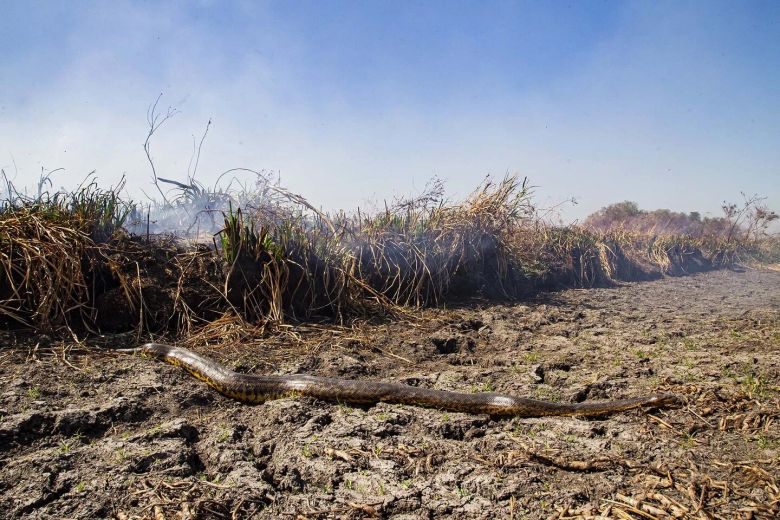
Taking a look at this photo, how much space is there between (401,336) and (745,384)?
3.89 m

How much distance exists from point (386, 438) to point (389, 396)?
816 millimetres

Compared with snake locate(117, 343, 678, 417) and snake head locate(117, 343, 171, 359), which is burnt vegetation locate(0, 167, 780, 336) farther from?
snake locate(117, 343, 678, 417)

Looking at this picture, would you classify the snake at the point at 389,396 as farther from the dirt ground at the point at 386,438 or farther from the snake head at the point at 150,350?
the snake head at the point at 150,350

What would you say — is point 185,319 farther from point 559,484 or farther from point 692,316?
point 692,316

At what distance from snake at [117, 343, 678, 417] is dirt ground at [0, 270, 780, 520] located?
0.13 metres

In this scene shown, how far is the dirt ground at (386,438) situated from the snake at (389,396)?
0.44 ft

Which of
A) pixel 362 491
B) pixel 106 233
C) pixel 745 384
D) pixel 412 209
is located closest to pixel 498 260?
pixel 412 209

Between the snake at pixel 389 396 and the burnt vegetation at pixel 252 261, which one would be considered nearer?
the snake at pixel 389 396

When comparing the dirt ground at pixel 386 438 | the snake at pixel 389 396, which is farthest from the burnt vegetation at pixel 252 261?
the snake at pixel 389 396

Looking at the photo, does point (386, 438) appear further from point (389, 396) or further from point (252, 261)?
point (252, 261)

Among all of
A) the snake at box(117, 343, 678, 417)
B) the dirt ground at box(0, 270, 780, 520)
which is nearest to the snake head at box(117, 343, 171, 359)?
the dirt ground at box(0, 270, 780, 520)

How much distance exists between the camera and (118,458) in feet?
9.83

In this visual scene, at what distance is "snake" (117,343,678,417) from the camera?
4.00 metres

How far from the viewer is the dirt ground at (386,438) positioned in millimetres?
2604
